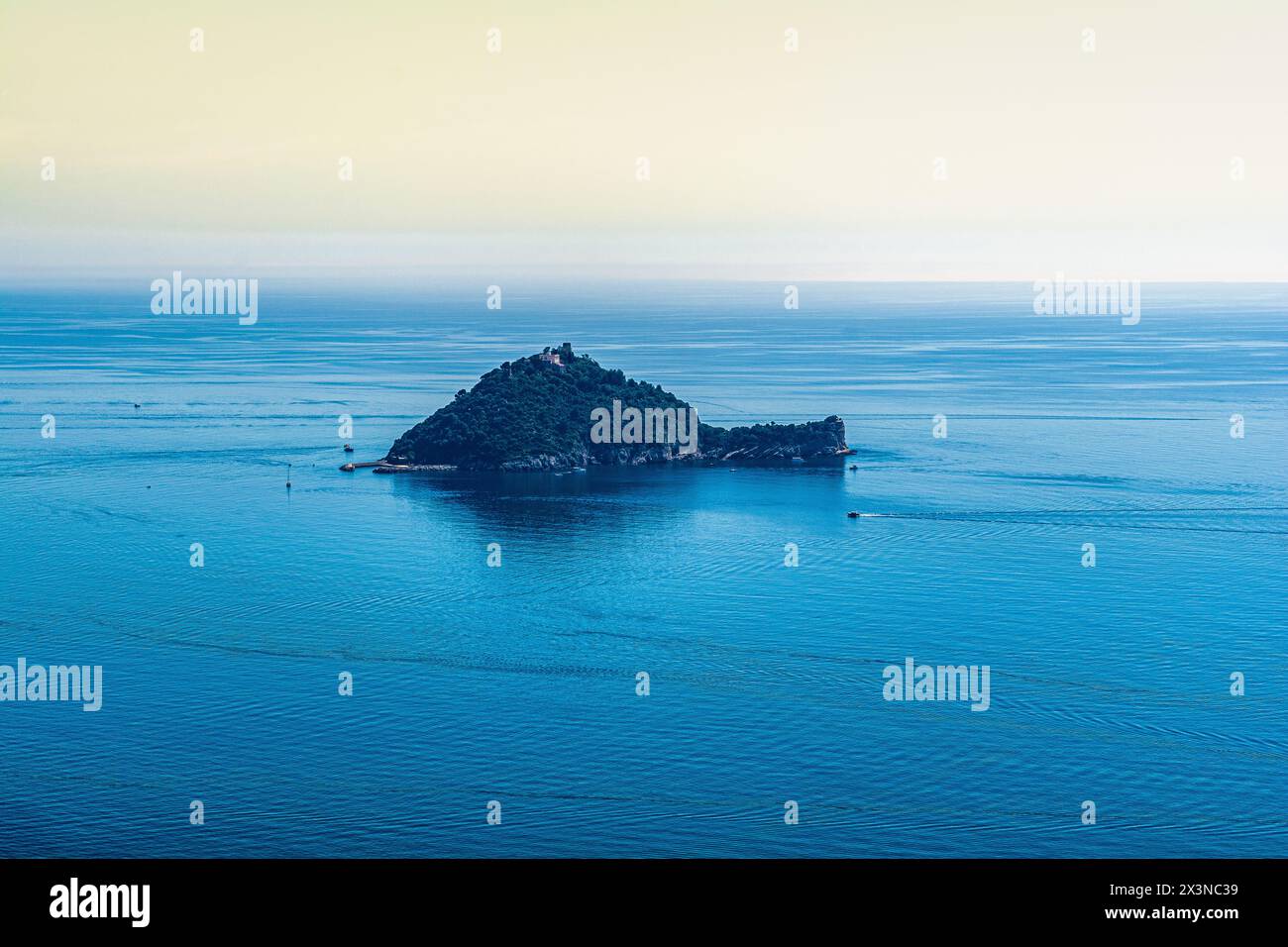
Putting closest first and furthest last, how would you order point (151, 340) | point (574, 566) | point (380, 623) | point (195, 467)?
point (380, 623), point (574, 566), point (195, 467), point (151, 340)

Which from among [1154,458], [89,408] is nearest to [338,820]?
[1154,458]

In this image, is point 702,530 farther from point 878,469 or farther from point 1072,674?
point 1072,674
